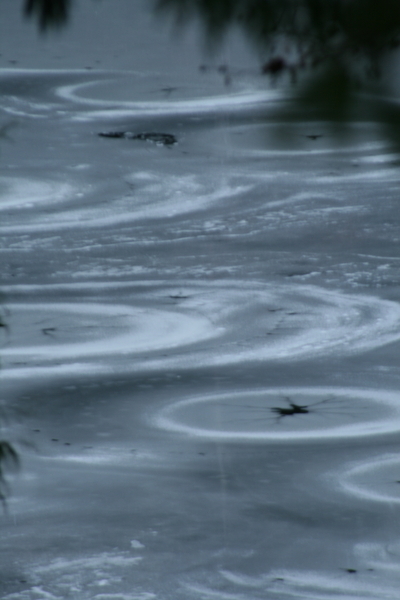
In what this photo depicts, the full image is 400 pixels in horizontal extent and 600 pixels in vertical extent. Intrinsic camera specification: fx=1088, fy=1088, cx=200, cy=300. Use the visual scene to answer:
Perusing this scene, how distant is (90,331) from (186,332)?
29.7 inches

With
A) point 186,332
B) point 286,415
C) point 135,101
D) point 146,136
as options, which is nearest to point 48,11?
point 286,415

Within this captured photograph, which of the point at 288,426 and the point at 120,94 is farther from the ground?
the point at 120,94

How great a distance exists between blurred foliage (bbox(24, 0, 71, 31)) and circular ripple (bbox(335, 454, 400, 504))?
13.3 feet

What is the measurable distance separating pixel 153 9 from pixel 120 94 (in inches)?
528

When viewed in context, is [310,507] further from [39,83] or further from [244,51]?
[39,83]

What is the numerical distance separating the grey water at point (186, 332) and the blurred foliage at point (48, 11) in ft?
0.08

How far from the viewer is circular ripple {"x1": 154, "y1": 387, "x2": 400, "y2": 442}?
19.9 ft

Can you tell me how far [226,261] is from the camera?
33.2ft

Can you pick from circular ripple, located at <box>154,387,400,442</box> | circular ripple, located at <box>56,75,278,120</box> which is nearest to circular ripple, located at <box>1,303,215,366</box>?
circular ripple, located at <box>154,387,400,442</box>

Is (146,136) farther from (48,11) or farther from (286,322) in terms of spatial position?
(48,11)

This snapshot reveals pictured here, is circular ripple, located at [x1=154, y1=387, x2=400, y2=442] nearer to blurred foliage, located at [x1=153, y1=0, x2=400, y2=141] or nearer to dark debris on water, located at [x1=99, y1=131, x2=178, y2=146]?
blurred foliage, located at [x1=153, y1=0, x2=400, y2=141]

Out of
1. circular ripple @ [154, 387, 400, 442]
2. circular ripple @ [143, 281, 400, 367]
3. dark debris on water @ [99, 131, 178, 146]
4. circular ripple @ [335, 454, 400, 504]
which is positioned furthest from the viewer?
dark debris on water @ [99, 131, 178, 146]

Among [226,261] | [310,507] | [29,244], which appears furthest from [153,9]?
[29,244]

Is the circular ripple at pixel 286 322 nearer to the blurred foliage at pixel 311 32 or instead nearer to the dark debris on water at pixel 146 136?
the dark debris on water at pixel 146 136
